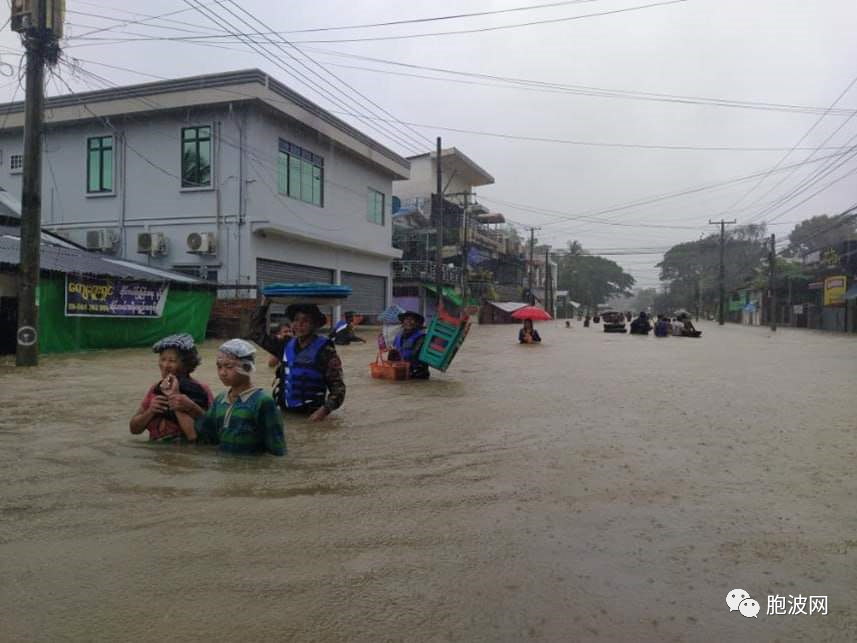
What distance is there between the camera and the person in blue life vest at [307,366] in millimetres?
6473

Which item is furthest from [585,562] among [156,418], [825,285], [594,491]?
[825,285]

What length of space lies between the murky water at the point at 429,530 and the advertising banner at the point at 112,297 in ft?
24.9

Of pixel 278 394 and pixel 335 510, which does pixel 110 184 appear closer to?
pixel 278 394

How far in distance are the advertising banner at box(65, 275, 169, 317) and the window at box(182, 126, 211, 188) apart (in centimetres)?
563

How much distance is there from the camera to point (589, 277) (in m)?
94.7

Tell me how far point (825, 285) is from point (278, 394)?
47.2 m

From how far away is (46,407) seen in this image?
7.56 m

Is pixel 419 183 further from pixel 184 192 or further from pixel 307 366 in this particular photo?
pixel 307 366

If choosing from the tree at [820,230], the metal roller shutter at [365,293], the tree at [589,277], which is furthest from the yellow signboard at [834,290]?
the tree at [589,277]

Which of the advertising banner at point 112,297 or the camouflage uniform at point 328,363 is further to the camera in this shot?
the advertising banner at point 112,297

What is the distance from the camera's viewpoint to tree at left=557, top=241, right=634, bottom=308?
311 feet

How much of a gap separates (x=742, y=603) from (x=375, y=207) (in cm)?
2822

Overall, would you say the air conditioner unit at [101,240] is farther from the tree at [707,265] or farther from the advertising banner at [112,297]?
the tree at [707,265]

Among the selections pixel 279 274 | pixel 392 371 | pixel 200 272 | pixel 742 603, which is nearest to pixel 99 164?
pixel 200 272
